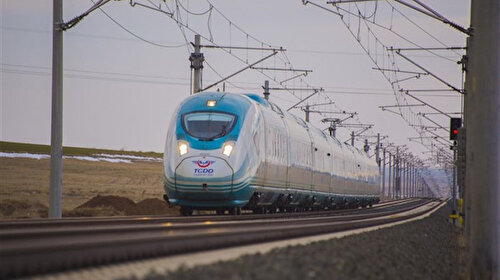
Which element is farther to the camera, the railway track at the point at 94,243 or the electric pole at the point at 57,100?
the electric pole at the point at 57,100

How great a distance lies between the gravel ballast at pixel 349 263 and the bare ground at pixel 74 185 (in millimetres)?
15734

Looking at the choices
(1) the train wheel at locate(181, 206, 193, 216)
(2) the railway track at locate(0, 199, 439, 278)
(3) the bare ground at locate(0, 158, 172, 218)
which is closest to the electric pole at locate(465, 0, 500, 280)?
(2) the railway track at locate(0, 199, 439, 278)

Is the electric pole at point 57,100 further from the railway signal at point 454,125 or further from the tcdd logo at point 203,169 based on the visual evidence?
the railway signal at point 454,125

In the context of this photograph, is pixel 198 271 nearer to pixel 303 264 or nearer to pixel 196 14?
pixel 303 264

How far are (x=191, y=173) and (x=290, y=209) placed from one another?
15098 millimetres

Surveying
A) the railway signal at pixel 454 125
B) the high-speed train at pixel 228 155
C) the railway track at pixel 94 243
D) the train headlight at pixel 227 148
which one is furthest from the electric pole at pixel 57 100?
the railway signal at pixel 454 125

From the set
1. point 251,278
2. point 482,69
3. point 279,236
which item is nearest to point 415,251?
point 279,236

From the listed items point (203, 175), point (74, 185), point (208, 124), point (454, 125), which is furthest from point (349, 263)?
point (74, 185)

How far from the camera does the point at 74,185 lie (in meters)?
61.2

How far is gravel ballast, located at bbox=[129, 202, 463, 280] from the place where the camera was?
867 centimetres

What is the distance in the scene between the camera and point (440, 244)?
21.2 metres

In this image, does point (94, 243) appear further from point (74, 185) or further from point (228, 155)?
point (74, 185)

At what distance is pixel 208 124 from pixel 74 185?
3760cm

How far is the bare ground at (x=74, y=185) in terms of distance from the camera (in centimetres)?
3272
